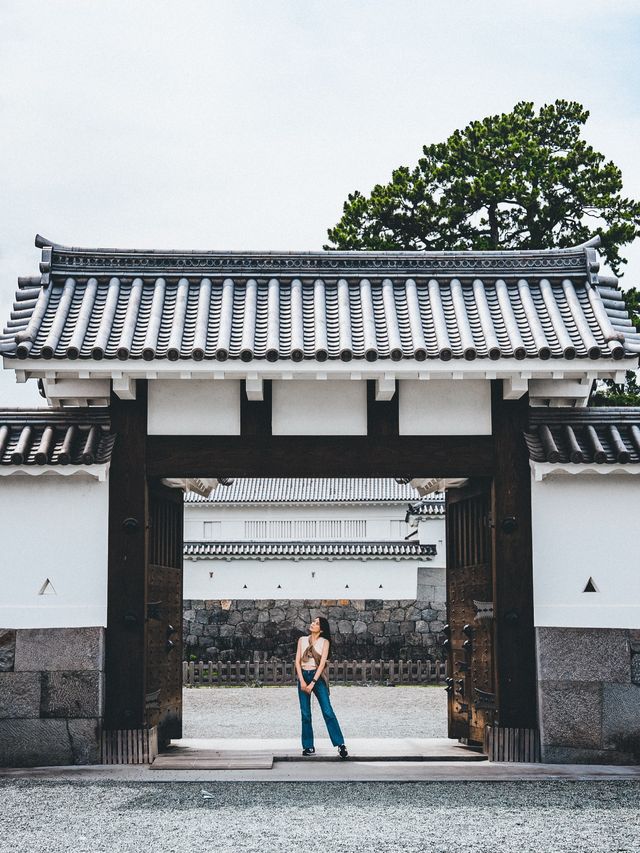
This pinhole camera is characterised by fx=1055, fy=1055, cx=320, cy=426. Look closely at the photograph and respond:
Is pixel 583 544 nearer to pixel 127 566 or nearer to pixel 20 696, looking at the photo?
pixel 127 566

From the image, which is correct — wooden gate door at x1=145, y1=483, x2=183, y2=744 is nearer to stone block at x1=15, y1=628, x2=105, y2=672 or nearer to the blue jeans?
stone block at x1=15, y1=628, x2=105, y2=672

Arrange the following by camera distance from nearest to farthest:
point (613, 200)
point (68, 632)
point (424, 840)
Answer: point (424, 840), point (68, 632), point (613, 200)

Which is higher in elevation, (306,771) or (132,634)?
(132,634)

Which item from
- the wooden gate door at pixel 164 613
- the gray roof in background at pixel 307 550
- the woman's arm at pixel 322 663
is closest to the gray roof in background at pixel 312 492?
the gray roof in background at pixel 307 550

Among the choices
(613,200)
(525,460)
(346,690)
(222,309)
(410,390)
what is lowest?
(346,690)

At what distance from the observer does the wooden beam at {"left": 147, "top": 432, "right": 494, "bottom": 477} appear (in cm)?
937

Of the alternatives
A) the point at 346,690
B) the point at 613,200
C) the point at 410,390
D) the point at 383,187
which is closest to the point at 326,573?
the point at 346,690

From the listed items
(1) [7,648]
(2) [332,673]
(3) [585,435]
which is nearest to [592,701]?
(3) [585,435]

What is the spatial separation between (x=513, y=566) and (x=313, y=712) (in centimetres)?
832

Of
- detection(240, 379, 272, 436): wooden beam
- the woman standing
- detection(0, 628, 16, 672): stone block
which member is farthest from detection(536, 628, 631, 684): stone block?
detection(0, 628, 16, 672): stone block

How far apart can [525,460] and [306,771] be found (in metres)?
3.29

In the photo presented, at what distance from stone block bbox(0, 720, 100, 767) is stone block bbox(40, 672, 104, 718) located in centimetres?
10

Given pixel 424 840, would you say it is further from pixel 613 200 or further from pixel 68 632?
pixel 613 200

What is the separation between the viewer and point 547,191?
2458 centimetres
